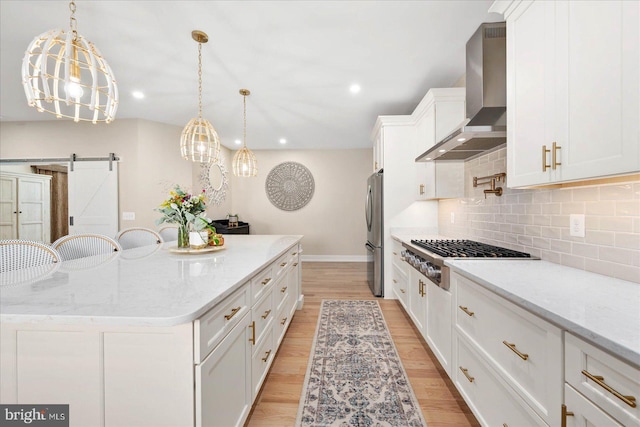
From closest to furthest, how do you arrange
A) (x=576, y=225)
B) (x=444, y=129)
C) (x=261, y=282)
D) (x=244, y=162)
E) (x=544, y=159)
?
1. (x=544, y=159)
2. (x=576, y=225)
3. (x=261, y=282)
4. (x=444, y=129)
5. (x=244, y=162)

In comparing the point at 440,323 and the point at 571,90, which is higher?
the point at 571,90

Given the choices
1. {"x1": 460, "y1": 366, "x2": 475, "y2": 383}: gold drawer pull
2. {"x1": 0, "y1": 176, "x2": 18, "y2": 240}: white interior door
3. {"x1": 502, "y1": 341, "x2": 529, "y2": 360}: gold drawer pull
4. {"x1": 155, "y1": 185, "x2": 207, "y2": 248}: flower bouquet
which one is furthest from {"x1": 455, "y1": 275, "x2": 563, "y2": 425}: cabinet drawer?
{"x1": 0, "y1": 176, "x2": 18, "y2": 240}: white interior door

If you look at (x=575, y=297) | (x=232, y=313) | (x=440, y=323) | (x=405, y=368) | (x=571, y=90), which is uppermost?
(x=571, y=90)

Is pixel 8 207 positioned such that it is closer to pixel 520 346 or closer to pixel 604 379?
pixel 520 346

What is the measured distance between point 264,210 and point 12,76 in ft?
13.8

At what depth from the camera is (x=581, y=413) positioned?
0.77 metres


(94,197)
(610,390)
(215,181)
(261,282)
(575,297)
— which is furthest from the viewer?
(215,181)

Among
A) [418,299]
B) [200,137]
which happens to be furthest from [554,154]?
[200,137]

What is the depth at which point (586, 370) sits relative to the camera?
76cm

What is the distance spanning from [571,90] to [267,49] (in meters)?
2.22

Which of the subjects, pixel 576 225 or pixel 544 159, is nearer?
pixel 544 159

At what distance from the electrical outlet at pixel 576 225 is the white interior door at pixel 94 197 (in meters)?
5.41

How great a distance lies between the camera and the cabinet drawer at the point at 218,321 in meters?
0.87

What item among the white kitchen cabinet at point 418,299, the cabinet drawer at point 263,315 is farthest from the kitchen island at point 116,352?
the white kitchen cabinet at point 418,299
